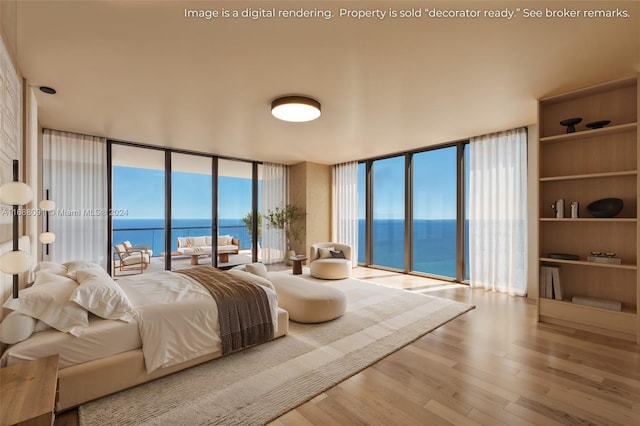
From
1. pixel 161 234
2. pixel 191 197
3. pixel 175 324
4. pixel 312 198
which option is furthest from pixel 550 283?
pixel 191 197

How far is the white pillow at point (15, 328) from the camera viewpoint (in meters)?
1.84

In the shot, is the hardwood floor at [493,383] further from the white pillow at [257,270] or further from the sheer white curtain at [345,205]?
the sheer white curtain at [345,205]

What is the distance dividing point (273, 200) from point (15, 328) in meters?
5.98

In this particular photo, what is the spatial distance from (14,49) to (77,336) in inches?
90.7

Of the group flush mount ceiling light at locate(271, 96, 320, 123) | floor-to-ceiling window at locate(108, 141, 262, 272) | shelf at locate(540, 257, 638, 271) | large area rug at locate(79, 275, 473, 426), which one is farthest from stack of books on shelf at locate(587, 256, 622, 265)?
floor-to-ceiling window at locate(108, 141, 262, 272)

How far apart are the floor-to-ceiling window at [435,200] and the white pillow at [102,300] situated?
5262 millimetres

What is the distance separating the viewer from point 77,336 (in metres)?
2.02

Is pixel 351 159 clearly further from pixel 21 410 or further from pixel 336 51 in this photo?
pixel 21 410

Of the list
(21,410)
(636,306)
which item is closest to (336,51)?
(21,410)

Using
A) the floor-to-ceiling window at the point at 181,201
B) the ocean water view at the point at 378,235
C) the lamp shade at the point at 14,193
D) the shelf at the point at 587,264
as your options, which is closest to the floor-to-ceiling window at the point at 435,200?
the ocean water view at the point at 378,235

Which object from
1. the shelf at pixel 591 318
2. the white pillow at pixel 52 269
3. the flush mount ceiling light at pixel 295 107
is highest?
the flush mount ceiling light at pixel 295 107

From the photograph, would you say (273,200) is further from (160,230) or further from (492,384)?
(492,384)

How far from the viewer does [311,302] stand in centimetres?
346

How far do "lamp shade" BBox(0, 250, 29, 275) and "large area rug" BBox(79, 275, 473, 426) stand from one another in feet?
3.40
